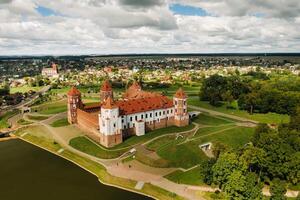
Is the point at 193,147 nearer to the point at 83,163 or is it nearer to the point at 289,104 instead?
the point at 83,163

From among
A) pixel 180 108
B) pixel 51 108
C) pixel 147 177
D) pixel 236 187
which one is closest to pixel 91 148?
pixel 147 177

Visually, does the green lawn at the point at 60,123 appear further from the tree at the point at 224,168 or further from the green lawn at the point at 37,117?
the tree at the point at 224,168

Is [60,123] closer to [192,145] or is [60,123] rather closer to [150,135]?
[150,135]

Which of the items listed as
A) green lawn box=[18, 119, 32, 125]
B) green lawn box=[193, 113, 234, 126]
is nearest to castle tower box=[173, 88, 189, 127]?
green lawn box=[193, 113, 234, 126]

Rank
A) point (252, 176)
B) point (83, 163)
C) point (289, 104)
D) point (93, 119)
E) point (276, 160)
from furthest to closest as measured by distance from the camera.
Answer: point (289, 104) → point (93, 119) → point (83, 163) → point (276, 160) → point (252, 176)

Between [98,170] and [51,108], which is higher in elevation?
[51,108]

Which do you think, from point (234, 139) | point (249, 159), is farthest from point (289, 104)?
point (249, 159)

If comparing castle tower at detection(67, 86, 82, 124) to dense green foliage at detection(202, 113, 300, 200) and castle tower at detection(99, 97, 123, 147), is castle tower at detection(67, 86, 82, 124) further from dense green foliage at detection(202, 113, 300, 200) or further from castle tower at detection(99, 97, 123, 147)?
dense green foliage at detection(202, 113, 300, 200)
